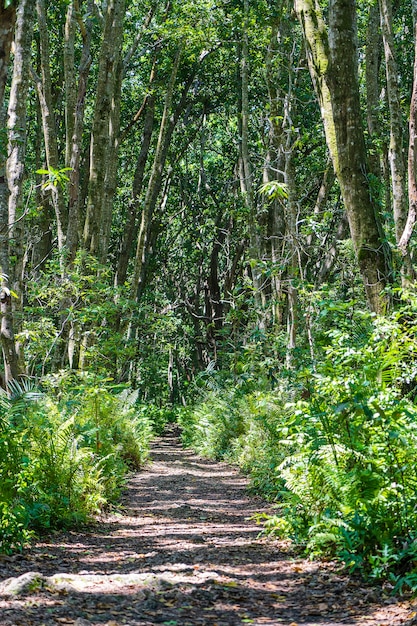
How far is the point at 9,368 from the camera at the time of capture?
10312 mm

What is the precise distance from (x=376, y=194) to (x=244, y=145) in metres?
11.4

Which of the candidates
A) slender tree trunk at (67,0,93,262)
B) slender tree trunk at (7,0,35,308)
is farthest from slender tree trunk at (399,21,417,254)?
slender tree trunk at (67,0,93,262)

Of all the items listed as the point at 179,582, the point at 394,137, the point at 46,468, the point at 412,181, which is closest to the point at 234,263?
the point at 394,137

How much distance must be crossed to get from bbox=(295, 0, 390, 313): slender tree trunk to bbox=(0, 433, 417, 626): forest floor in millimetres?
3126

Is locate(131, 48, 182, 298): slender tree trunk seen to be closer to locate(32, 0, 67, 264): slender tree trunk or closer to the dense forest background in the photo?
the dense forest background

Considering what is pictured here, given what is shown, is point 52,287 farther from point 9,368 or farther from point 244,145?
point 244,145

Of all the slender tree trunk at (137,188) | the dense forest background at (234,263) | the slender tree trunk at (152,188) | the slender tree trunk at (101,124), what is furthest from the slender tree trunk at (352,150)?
the slender tree trunk at (137,188)

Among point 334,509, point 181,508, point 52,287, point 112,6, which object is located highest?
point 112,6

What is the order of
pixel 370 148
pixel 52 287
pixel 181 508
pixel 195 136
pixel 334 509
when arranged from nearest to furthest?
pixel 334 509
pixel 181 508
pixel 52 287
pixel 370 148
pixel 195 136

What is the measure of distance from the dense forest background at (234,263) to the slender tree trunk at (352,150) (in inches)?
1.0

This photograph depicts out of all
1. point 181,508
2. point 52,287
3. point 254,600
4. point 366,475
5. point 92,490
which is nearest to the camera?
point 254,600

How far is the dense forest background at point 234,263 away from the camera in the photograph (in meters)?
6.05

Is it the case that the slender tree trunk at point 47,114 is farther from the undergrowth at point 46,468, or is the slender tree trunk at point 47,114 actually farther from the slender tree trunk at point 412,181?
the slender tree trunk at point 412,181

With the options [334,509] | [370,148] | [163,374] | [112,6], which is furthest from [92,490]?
[163,374]
